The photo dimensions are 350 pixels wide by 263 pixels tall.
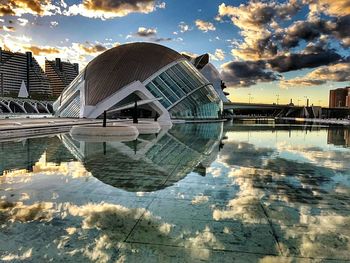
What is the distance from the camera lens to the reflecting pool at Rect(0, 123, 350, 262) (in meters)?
4.07

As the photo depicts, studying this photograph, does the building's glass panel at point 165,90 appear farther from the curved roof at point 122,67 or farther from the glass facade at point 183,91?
the curved roof at point 122,67

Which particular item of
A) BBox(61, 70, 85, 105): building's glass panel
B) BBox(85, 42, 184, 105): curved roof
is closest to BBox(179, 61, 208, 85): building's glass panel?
BBox(85, 42, 184, 105): curved roof

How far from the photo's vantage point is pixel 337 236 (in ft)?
15.4

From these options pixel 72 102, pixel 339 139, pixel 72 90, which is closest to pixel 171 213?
pixel 339 139

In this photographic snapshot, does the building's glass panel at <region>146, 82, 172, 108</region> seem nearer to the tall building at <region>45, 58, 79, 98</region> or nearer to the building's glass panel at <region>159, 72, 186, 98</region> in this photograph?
the building's glass panel at <region>159, 72, 186, 98</region>

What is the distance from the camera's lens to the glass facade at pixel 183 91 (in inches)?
1763

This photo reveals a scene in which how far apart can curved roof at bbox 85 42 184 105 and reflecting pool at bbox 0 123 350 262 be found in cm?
3566

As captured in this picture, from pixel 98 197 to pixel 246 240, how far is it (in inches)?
127

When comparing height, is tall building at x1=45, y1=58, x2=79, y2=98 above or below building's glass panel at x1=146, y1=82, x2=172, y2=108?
above

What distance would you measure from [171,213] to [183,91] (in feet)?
137

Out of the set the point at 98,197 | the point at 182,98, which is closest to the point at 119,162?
the point at 98,197

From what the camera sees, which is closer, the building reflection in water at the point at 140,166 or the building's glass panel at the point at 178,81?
the building reflection in water at the point at 140,166

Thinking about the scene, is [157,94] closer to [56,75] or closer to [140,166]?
[140,166]

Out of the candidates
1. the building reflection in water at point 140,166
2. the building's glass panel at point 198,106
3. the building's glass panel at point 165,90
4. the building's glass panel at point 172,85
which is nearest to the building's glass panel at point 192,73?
the building's glass panel at point 198,106
